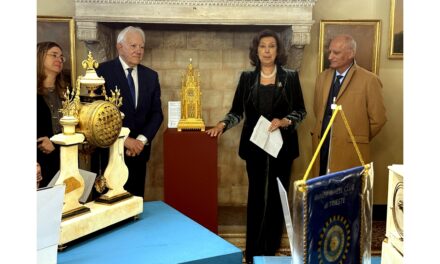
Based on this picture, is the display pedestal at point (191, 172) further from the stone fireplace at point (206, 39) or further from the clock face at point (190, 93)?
the stone fireplace at point (206, 39)

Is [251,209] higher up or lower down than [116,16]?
lower down

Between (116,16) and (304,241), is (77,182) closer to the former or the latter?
(304,241)

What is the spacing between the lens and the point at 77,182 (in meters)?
1.94

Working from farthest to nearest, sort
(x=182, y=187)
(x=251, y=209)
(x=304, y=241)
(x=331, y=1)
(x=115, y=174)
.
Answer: (x=331, y=1), (x=251, y=209), (x=182, y=187), (x=115, y=174), (x=304, y=241)

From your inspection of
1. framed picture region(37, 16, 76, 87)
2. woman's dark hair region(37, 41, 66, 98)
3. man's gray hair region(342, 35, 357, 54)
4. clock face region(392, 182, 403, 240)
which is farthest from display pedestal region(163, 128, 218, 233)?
clock face region(392, 182, 403, 240)

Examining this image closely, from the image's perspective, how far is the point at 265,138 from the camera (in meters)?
4.51

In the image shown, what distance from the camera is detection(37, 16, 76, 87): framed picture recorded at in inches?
189

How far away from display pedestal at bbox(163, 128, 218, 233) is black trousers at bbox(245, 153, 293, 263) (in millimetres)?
450

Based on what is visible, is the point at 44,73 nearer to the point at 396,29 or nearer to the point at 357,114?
the point at 357,114

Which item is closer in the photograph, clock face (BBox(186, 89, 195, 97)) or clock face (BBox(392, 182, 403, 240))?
clock face (BBox(392, 182, 403, 240))

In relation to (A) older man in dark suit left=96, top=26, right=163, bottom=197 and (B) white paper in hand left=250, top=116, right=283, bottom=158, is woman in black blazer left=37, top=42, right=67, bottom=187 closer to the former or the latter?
(A) older man in dark suit left=96, top=26, right=163, bottom=197
